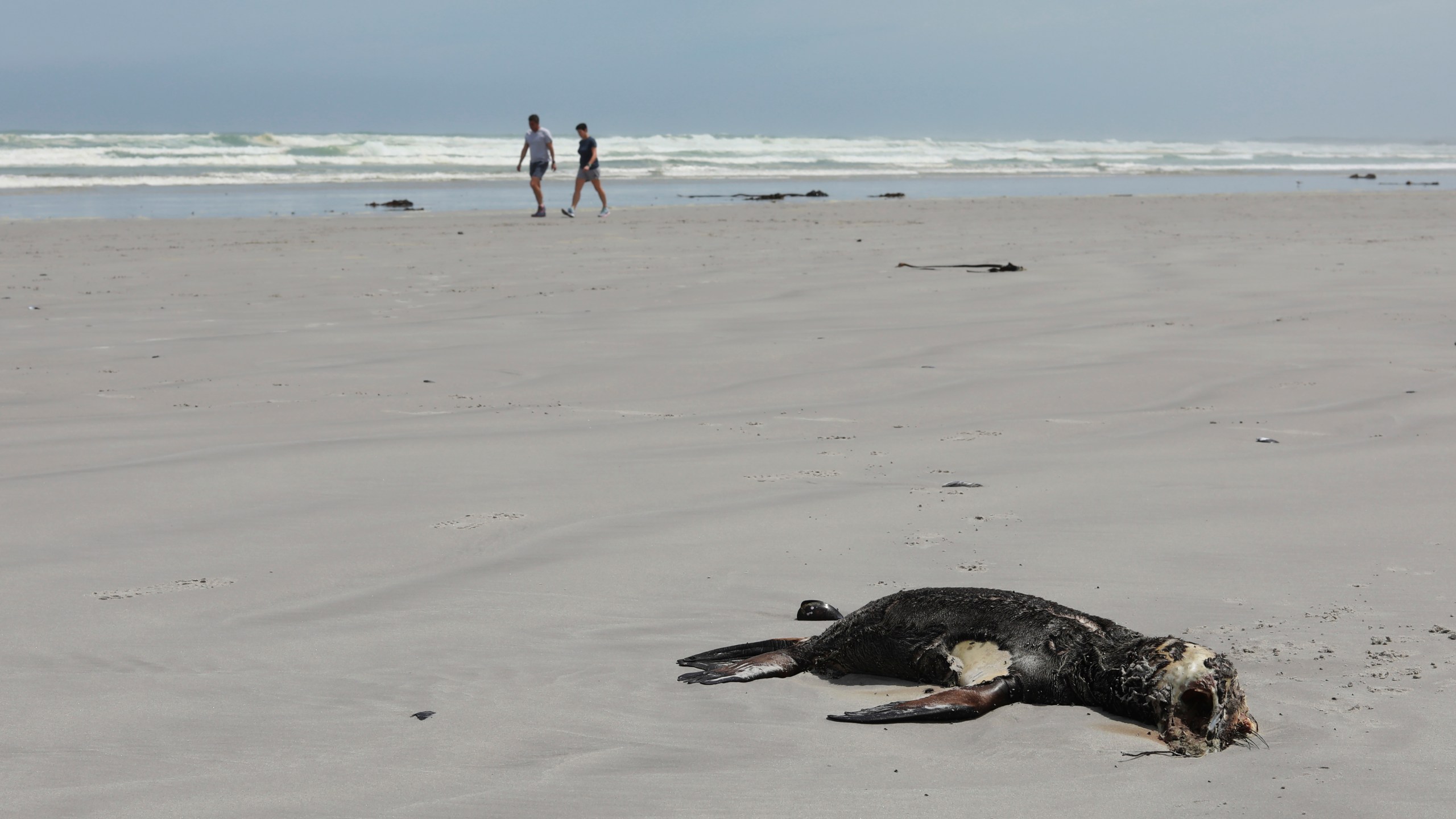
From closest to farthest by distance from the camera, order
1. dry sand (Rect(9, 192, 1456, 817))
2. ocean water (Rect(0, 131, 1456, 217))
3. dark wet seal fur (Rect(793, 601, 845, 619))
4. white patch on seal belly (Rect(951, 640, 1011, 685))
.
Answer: dry sand (Rect(9, 192, 1456, 817)), white patch on seal belly (Rect(951, 640, 1011, 685)), dark wet seal fur (Rect(793, 601, 845, 619)), ocean water (Rect(0, 131, 1456, 217))

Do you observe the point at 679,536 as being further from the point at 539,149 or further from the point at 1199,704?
the point at 539,149

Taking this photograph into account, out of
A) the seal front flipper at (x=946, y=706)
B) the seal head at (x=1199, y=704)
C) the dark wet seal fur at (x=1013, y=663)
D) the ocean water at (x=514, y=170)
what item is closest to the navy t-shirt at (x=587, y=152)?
the ocean water at (x=514, y=170)

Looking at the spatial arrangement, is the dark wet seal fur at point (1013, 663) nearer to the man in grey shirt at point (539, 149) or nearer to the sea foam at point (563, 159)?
the man in grey shirt at point (539, 149)

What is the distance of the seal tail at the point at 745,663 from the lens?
2744 mm

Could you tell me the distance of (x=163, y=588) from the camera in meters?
3.35

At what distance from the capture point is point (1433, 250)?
11523mm

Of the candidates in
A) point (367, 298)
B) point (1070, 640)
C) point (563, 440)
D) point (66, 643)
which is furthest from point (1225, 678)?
point (367, 298)

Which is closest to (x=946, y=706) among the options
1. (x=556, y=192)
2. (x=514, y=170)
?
(x=556, y=192)

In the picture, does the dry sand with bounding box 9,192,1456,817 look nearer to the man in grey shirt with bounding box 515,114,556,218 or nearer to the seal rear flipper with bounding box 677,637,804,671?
the seal rear flipper with bounding box 677,637,804,671

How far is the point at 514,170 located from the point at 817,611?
32523mm

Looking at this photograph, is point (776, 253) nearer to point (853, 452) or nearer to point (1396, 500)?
point (853, 452)

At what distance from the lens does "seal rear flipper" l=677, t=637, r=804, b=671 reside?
2.84 metres

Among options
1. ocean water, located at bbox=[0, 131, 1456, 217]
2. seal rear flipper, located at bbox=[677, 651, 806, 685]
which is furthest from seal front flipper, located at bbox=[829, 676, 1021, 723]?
ocean water, located at bbox=[0, 131, 1456, 217]

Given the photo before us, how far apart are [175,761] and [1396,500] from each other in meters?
3.43
